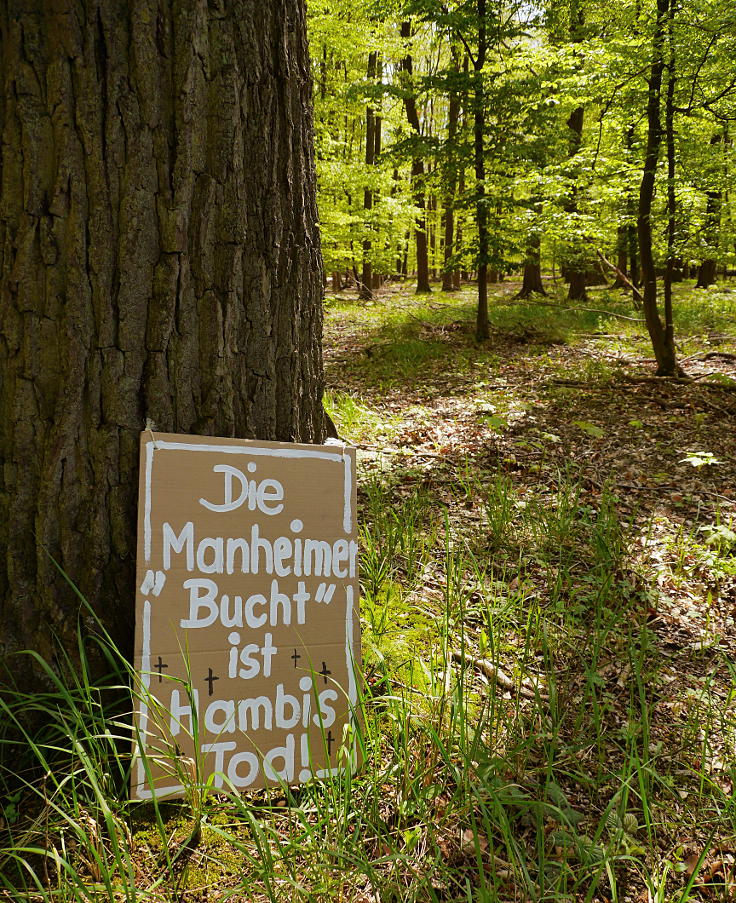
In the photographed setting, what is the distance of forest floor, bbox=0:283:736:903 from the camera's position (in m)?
1.39

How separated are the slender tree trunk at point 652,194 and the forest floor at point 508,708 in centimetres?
114

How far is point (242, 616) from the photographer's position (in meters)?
1.68

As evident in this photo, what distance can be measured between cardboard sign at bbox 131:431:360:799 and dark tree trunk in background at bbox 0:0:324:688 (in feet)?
0.36

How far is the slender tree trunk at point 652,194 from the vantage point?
5852mm

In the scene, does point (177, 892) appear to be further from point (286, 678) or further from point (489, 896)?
point (489, 896)

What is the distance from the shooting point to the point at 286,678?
5.61 feet

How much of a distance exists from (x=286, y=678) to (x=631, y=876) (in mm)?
1029

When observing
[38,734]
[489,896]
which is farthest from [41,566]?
[489,896]

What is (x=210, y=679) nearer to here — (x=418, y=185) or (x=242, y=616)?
(x=242, y=616)

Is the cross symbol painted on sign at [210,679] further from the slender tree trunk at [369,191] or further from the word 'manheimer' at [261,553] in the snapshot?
the slender tree trunk at [369,191]

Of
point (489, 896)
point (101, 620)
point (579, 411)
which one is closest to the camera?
point (489, 896)

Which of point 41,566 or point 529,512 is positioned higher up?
point 41,566

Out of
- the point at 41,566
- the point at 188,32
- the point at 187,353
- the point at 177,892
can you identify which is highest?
the point at 188,32

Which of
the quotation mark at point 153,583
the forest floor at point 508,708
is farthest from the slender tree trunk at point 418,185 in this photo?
the quotation mark at point 153,583
